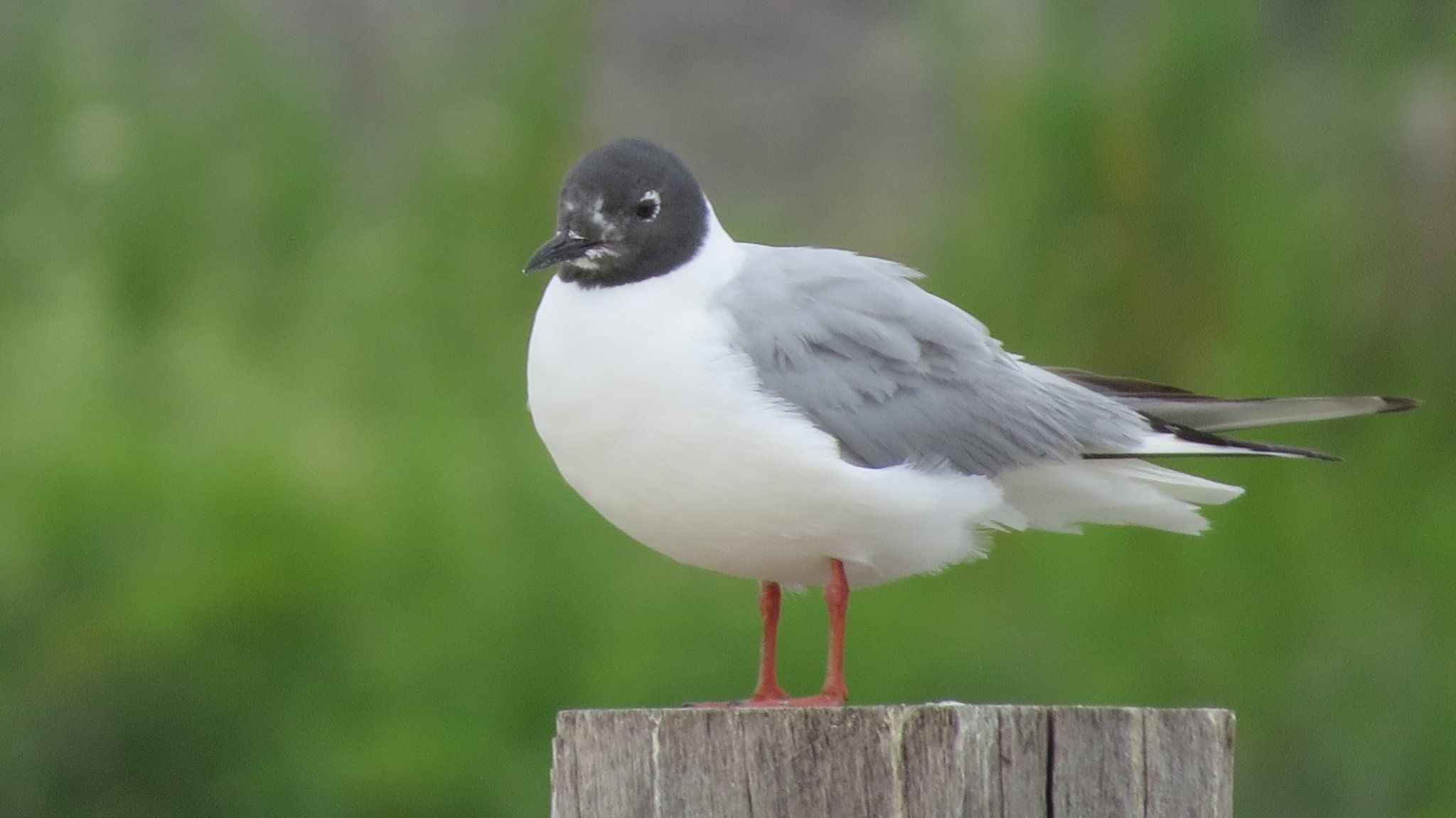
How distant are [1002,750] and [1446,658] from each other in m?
2.86

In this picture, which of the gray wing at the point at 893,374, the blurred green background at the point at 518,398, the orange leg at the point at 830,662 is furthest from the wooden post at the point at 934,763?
the blurred green background at the point at 518,398

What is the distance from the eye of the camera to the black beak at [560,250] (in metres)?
2.39

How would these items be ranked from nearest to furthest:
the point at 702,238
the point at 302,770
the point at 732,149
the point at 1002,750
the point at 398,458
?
the point at 1002,750 < the point at 702,238 < the point at 302,770 < the point at 398,458 < the point at 732,149

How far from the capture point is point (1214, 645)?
430cm

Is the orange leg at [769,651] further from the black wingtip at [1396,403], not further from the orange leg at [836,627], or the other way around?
the black wingtip at [1396,403]

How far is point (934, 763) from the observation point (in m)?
1.86

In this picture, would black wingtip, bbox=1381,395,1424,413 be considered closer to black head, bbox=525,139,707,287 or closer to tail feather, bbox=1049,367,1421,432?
tail feather, bbox=1049,367,1421,432

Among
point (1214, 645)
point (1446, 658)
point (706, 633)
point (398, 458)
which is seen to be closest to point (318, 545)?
point (398, 458)

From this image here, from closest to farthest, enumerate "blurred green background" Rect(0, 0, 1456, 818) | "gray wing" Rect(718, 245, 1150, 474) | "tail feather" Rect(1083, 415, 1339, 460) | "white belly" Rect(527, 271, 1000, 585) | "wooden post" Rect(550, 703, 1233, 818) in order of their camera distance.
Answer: "wooden post" Rect(550, 703, 1233, 818)
"white belly" Rect(527, 271, 1000, 585)
"gray wing" Rect(718, 245, 1150, 474)
"tail feather" Rect(1083, 415, 1339, 460)
"blurred green background" Rect(0, 0, 1456, 818)

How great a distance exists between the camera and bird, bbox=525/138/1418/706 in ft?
7.49

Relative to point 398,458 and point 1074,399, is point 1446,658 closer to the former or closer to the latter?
point 1074,399

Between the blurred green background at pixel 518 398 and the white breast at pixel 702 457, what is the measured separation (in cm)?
178

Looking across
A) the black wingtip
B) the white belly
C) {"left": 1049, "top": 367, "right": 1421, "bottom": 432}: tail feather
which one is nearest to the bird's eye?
the white belly

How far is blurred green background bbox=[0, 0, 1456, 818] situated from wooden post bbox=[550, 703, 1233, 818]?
2.15 meters
